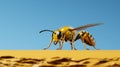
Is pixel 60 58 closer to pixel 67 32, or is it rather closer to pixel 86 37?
pixel 67 32

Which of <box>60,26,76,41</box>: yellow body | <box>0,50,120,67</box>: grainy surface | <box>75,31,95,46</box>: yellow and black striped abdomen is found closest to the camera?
<box>0,50,120,67</box>: grainy surface

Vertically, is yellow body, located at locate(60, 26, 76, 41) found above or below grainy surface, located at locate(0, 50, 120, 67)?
above

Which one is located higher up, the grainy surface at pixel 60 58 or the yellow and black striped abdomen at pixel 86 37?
the yellow and black striped abdomen at pixel 86 37

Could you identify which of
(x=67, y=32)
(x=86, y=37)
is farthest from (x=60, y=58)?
(x=86, y=37)

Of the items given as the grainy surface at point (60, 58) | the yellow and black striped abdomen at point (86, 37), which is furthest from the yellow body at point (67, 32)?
the grainy surface at point (60, 58)

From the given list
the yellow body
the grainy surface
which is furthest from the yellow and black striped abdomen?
the grainy surface

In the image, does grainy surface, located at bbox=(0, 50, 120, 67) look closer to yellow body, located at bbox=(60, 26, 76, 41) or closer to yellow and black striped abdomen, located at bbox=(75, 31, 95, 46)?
yellow body, located at bbox=(60, 26, 76, 41)

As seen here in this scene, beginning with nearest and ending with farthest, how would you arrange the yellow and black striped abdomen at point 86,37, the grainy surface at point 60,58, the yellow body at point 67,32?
1. the grainy surface at point 60,58
2. the yellow body at point 67,32
3. the yellow and black striped abdomen at point 86,37

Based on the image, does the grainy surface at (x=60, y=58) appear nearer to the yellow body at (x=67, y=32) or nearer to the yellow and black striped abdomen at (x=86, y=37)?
the yellow body at (x=67, y=32)

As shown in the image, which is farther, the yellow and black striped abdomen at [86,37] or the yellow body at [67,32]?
the yellow and black striped abdomen at [86,37]
